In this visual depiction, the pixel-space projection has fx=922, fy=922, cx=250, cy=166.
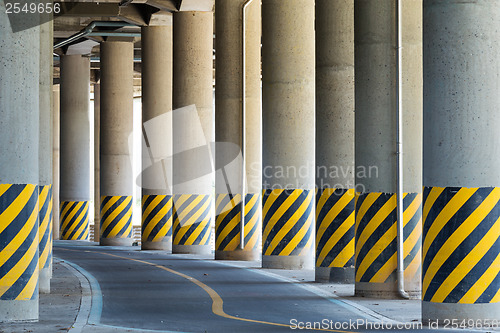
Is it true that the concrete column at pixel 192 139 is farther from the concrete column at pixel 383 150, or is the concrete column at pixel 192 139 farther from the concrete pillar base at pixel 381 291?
the concrete pillar base at pixel 381 291

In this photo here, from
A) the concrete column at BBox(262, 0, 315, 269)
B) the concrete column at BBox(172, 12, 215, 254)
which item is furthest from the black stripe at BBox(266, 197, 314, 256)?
the concrete column at BBox(172, 12, 215, 254)

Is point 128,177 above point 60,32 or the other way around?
the other way around

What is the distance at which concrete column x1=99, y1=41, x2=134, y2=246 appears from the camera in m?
36.4

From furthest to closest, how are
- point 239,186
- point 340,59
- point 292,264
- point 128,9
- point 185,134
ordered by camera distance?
point 128,9 → point 185,134 → point 239,186 → point 292,264 → point 340,59

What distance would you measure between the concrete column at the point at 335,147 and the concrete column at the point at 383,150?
2497mm

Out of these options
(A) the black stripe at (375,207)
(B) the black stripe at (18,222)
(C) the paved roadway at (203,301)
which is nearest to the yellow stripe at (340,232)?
(C) the paved roadway at (203,301)

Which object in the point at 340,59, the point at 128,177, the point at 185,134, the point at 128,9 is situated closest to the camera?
the point at 340,59

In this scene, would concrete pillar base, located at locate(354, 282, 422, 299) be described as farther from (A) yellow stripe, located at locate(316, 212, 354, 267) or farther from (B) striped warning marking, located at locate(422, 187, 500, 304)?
(B) striped warning marking, located at locate(422, 187, 500, 304)

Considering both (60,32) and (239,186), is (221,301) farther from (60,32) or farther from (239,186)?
(60,32)

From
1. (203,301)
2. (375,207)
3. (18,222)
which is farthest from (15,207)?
(375,207)

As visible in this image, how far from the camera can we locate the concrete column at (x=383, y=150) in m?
15.9

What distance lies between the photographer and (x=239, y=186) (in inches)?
1038

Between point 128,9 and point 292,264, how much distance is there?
1515 cm

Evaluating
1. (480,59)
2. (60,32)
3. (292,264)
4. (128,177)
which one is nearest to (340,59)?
(292,264)
